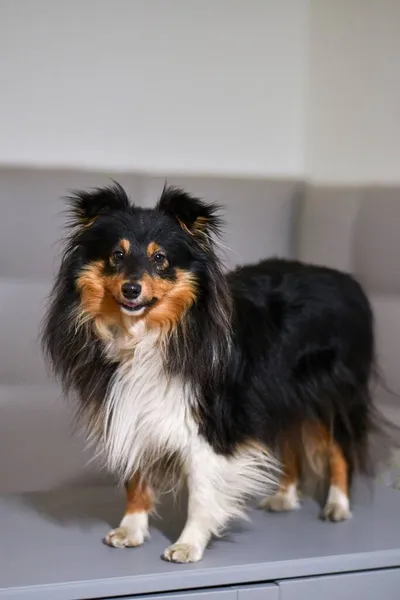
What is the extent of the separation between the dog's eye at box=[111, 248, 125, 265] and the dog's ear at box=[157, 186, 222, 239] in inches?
4.5

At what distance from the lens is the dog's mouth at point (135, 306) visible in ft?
4.73

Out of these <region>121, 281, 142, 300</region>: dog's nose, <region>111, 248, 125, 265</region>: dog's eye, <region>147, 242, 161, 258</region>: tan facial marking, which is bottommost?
<region>121, 281, 142, 300</region>: dog's nose

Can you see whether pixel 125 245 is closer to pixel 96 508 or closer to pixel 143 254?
pixel 143 254

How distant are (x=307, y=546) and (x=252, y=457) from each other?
0.19 m

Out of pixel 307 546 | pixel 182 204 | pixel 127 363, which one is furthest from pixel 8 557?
pixel 182 204

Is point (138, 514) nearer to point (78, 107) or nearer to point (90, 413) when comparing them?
point (90, 413)

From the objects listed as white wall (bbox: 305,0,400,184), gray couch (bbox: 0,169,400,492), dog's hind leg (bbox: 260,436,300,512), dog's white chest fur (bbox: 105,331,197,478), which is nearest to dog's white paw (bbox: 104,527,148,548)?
dog's white chest fur (bbox: 105,331,197,478)

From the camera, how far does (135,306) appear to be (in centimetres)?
145

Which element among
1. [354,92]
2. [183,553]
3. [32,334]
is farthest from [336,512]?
[354,92]

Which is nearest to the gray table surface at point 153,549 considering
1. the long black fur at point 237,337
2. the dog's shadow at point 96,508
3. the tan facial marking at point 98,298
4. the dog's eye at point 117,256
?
the dog's shadow at point 96,508

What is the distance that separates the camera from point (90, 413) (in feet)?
5.23

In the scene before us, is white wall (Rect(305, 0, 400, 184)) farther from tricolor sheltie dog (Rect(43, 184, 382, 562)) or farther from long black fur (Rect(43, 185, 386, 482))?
tricolor sheltie dog (Rect(43, 184, 382, 562))

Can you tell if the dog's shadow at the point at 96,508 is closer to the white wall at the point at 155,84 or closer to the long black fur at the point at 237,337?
the long black fur at the point at 237,337

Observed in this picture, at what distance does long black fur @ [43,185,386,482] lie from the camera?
1.52 m
